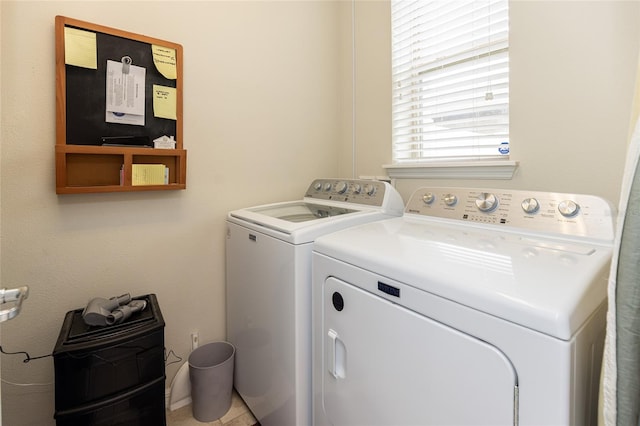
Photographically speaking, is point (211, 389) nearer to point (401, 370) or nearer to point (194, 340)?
point (194, 340)

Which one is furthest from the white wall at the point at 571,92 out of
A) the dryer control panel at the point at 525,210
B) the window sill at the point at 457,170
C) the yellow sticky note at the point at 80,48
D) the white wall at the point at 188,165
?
the yellow sticky note at the point at 80,48

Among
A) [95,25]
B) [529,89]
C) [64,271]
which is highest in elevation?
[95,25]

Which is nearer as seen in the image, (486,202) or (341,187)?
(486,202)

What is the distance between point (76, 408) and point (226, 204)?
1.02 m

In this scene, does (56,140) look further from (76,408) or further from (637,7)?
(637,7)

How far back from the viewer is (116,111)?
4.45 ft

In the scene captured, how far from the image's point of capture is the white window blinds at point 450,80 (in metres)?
1.42

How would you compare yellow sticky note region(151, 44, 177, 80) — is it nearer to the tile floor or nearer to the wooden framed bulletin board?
the wooden framed bulletin board

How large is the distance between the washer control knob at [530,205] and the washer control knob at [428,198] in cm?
35

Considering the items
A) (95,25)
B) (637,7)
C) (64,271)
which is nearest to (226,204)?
(64,271)

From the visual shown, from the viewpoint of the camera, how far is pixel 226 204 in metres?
1.73

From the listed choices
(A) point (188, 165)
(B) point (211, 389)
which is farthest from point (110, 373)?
(A) point (188, 165)

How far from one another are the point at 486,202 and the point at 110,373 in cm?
150

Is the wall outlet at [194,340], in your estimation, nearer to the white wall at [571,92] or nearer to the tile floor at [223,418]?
the tile floor at [223,418]
